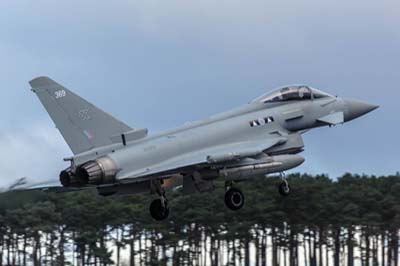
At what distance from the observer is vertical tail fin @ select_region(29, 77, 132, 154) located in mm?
35375

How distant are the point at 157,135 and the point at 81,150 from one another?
2492mm

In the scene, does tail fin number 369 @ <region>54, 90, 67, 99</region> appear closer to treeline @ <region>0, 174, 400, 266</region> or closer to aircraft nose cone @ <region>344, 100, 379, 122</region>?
aircraft nose cone @ <region>344, 100, 379, 122</region>

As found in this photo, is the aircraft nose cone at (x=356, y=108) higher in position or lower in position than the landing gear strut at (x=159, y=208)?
higher

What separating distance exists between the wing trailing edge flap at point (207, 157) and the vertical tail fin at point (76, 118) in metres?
1.73

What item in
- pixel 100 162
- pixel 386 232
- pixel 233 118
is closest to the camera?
pixel 100 162

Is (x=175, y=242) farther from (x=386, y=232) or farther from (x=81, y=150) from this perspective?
(x=81, y=150)

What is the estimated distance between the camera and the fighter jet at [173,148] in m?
34.5

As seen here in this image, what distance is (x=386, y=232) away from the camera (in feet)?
310

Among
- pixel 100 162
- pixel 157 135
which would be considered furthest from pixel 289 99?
pixel 100 162

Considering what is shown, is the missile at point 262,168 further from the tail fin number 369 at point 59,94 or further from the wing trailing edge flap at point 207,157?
the tail fin number 369 at point 59,94

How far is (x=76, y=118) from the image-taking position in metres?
35.7

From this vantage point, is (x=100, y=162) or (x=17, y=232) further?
(x=17, y=232)

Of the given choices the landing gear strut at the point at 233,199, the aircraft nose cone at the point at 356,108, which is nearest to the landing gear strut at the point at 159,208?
the landing gear strut at the point at 233,199

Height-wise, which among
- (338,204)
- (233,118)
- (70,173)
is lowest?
(70,173)
